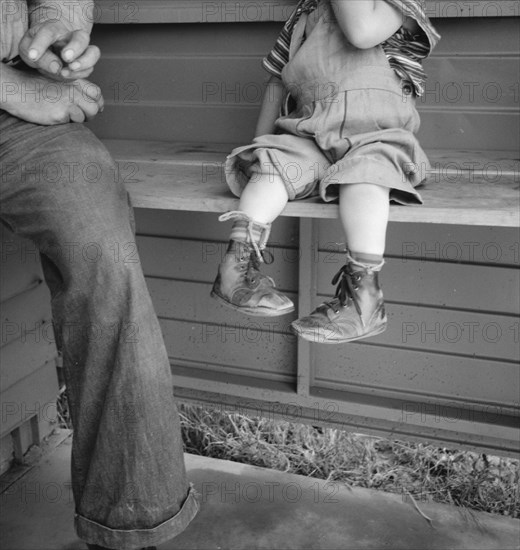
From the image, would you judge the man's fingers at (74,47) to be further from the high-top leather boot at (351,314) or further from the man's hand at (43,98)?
the high-top leather boot at (351,314)

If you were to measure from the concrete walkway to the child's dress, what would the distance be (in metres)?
1.05

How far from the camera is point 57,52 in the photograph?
A: 5.42 ft

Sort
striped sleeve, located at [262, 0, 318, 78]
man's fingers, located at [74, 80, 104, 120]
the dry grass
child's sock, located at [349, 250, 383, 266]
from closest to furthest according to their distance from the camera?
child's sock, located at [349, 250, 383, 266] < man's fingers, located at [74, 80, 104, 120] < striped sleeve, located at [262, 0, 318, 78] < the dry grass

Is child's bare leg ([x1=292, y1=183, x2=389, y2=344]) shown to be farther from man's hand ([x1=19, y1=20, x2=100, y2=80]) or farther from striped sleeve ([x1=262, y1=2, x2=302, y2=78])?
man's hand ([x1=19, y1=20, x2=100, y2=80])

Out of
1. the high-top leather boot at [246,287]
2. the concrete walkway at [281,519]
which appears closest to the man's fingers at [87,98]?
the high-top leather boot at [246,287]

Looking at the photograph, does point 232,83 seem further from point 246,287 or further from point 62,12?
point 246,287

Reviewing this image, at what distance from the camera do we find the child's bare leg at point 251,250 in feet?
5.24

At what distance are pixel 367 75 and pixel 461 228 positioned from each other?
2.23ft

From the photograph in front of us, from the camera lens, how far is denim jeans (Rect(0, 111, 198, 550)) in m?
1.48

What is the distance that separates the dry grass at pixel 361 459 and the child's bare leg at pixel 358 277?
3.81 ft

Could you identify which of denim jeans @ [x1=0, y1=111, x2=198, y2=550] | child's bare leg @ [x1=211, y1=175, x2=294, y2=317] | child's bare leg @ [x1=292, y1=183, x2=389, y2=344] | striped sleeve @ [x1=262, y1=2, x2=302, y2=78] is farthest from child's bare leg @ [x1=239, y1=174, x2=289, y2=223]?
striped sleeve @ [x1=262, y1=2, x2=302, y2=78]

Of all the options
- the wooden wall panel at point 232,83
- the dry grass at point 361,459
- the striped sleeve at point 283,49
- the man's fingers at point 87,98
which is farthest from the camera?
the dry grass at point 361,459

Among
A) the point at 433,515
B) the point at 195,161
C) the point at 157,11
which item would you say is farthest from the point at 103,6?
the point at 433,515

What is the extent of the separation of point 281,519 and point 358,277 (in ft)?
3.28
